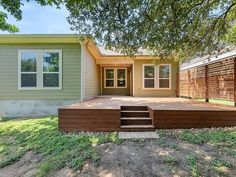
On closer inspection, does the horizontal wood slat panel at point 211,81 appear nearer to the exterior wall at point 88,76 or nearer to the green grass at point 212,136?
the green grass at point 212,136

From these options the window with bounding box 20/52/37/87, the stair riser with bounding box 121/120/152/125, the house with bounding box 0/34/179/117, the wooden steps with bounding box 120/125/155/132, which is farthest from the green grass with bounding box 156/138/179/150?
the window with bounding box 20/52/37/87

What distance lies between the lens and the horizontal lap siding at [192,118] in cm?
596

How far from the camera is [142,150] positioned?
15.3 ft

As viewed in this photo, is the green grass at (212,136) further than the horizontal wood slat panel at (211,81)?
No

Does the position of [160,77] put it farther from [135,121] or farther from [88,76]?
[135,121]

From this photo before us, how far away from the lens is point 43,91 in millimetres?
10031

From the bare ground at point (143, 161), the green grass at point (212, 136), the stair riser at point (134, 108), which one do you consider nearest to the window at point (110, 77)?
the stair riser at point (134, 108)

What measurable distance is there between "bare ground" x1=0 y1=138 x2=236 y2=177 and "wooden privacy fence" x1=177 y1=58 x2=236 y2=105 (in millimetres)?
3870

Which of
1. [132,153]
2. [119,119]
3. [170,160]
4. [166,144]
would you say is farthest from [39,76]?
[170,160]

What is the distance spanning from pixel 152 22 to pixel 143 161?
402cm

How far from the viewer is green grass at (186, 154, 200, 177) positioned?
378 cm

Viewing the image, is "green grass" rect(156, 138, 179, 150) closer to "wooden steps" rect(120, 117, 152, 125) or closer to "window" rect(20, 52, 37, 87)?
"wooden steps" rect(120, 117, 152, 125)

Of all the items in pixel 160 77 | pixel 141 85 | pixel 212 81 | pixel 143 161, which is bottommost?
pixel 143 161

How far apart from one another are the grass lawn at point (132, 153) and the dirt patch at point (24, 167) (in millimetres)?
109
